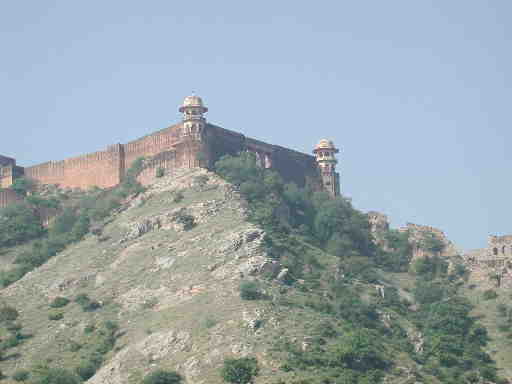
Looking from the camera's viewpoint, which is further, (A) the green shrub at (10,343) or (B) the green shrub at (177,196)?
(B) the green shrub at (177,196)

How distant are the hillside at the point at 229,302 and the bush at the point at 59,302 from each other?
207 millimetres

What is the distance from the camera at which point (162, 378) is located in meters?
72.4

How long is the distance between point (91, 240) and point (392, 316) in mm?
20925

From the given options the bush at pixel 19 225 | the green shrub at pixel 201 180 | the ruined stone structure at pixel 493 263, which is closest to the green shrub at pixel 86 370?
the green shrub at pixel 201 180

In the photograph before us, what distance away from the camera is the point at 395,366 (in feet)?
257

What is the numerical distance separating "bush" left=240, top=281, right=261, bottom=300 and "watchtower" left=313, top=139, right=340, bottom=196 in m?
32.1

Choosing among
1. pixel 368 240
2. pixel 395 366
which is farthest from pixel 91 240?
pixel 395 366

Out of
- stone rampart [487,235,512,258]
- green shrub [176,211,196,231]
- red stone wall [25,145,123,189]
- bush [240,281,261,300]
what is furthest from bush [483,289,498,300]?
red stone wall [25,145,123,189]

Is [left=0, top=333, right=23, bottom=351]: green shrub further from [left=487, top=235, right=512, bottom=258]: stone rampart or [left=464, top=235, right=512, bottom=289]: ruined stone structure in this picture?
[left=487, top=235, right=512, bottom=258]: stone rampart

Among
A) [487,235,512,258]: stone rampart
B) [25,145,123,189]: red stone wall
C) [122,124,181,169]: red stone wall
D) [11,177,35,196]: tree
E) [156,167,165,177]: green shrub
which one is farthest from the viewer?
[11,177,35,196]: tree

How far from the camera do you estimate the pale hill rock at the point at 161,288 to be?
7556cm

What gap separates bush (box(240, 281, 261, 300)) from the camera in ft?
261

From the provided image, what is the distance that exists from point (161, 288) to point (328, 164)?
31.6 m

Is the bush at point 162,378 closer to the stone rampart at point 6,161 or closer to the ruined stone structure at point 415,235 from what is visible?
the ruined stone structure at point 415,235
